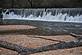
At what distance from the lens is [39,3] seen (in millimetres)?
6766

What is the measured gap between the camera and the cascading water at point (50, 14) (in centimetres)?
515

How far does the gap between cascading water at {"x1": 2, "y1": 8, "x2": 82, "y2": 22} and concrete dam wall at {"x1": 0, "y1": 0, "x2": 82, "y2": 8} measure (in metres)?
0.81

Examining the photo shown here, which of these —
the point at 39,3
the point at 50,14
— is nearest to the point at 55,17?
the point at 50,14

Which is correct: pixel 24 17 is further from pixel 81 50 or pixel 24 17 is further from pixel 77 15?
pixel 81 50

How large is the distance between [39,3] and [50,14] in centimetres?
139

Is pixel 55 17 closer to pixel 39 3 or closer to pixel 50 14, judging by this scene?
pixel 50 14

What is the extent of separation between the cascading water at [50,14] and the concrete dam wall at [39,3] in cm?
81

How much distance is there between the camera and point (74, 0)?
621 cm

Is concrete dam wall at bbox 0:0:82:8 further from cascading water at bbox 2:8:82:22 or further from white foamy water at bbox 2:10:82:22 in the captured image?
white foamy water at bbox 2:10:82:22

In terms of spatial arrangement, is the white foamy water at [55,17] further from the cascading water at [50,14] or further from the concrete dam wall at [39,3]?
the concrete dam wall at [39,3]

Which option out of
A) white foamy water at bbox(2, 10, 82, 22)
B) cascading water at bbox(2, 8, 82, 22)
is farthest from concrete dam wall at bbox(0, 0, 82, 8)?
white foamy water at bbox(2, 10, 82, 22)

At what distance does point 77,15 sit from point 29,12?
1616 mm

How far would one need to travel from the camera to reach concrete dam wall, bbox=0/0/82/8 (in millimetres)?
6230

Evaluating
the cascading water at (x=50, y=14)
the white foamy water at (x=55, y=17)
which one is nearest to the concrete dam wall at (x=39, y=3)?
the cascading water at (x=50, y=14)
